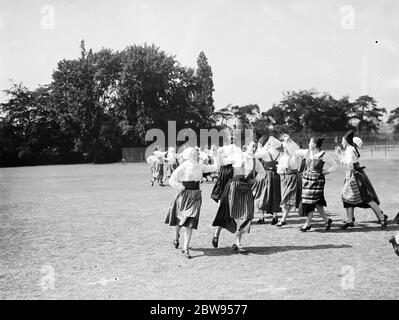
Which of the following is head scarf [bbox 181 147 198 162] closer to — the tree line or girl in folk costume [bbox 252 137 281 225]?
girl in folk costume [bbox 252 137 281 225]

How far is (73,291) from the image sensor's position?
16.8ft

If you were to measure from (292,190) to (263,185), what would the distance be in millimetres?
808

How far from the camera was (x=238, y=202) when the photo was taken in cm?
712

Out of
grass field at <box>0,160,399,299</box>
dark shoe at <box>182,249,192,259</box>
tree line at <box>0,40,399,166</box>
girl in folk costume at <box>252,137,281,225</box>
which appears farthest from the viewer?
tree line at <box>0,40,399,166</box>

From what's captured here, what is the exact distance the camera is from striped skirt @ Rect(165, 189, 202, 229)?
6.86 m

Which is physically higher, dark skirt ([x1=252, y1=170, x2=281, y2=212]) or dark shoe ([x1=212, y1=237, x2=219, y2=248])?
dark skirt ([x1=252, y1=170, x2=281, y2=212])

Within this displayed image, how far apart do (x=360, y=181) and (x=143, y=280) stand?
532 cm

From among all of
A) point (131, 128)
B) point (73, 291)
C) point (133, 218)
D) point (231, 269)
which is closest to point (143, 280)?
point (73, 291)

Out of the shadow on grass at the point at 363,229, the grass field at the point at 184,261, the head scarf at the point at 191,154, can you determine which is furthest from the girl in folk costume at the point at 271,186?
the head scarf at the point at 191,154

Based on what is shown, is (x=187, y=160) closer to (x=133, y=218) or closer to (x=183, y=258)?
(x=183, y=258)

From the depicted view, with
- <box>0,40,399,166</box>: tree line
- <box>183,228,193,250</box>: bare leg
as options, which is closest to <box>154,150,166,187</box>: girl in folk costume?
<box>183,228,193,250</box>: bare leg

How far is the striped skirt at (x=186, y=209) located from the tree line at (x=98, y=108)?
147 ft

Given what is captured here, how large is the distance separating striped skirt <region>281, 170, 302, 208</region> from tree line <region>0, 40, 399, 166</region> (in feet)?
140

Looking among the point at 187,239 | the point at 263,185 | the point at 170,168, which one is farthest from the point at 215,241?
the point at 170,168
